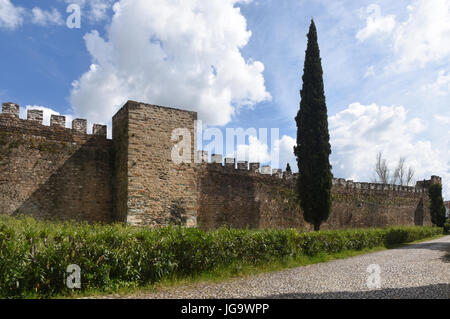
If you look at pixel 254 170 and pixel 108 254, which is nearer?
pixel 108 254

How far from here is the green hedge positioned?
17.6ft

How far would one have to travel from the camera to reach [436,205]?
27844mm

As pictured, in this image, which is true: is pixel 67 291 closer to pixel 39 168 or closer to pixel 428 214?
pixel 39 168

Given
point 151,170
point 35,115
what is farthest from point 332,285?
point 35,115

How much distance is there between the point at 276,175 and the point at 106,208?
8.92 meters

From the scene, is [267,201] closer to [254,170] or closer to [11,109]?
[254,170]

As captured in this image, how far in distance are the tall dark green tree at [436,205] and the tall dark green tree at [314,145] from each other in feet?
57.2

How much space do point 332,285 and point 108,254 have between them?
447 cm

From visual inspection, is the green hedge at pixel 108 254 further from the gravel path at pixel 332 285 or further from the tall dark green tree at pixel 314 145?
the tall dark green tree at pixel 314 145

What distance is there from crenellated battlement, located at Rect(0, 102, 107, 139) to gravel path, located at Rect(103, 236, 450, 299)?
8.04 m

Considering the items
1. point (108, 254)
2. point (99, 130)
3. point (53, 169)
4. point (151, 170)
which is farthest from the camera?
point (99, 130)

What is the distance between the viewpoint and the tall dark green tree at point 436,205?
27.6 m
